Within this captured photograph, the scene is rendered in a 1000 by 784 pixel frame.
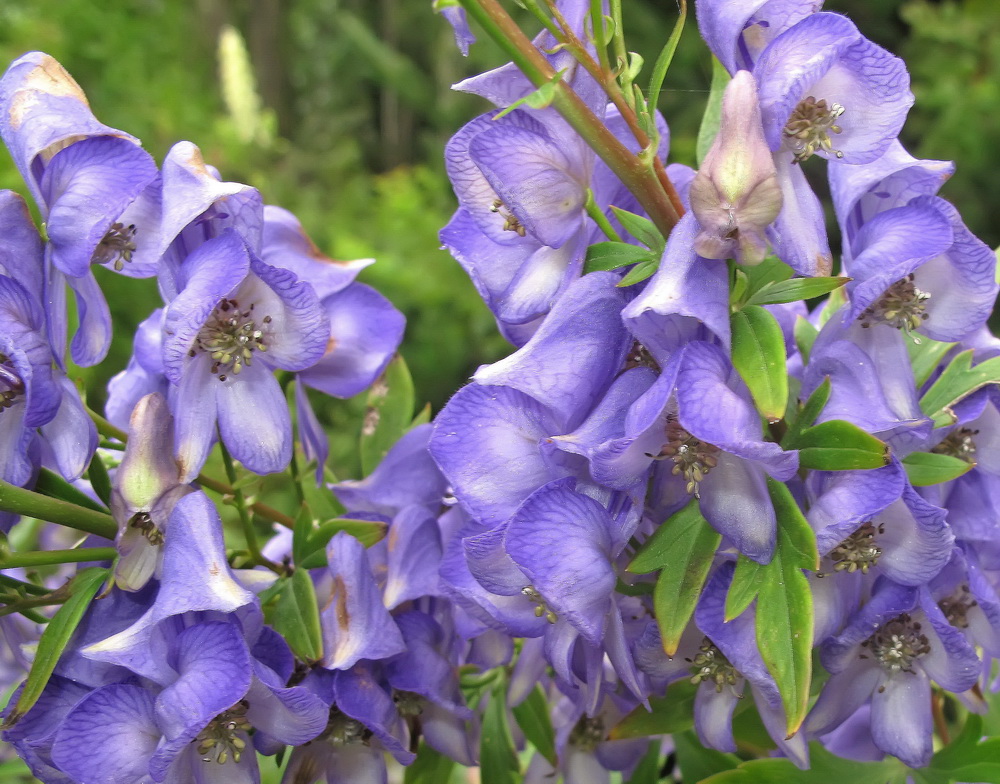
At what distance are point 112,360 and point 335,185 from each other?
41.8 inches

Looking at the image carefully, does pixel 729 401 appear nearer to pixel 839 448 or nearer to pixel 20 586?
pixel 839 448

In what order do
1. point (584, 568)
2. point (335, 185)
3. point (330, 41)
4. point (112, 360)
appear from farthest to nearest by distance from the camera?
1. point (330, 41)
2. point (335, 185)
3. point (112, 360)
4. point (584, 568)

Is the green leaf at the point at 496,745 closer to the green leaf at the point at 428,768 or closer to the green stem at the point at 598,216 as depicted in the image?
the green leaf at the point at 428,768

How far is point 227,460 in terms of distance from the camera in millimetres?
440

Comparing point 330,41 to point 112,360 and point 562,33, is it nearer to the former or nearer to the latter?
point 112,360

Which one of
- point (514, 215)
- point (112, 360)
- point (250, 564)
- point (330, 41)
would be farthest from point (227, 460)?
point (330, 41)

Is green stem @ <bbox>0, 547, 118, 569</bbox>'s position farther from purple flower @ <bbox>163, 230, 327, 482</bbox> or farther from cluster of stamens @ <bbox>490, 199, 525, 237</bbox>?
cluster of stamens @ <bbox>490, 199, 525, 237</bbox>

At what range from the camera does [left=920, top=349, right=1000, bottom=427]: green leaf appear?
42 centimetres

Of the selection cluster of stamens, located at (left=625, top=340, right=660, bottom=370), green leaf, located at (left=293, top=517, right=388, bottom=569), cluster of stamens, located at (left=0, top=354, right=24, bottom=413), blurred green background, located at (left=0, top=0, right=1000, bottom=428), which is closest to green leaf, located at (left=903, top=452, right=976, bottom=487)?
cluster of stamens, located at (left=625, top=340, right=660, bottom=370)

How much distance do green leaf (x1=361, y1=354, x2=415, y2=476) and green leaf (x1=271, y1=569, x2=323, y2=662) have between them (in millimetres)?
120

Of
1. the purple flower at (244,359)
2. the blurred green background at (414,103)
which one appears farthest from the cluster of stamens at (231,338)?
the blurred green background at (414,103)

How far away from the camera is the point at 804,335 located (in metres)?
0.44

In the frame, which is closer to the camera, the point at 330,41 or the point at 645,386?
the point at 645,386

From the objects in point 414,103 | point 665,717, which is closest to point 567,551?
point 665,717
